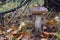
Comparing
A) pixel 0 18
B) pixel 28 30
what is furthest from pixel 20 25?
pixel 0 18

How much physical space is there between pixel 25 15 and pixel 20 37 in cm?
68

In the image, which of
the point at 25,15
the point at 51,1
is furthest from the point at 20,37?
the point at 51,1

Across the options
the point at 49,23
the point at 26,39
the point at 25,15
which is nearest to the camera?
the point at 26,39

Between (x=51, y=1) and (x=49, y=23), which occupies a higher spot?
(x=51, y=1)

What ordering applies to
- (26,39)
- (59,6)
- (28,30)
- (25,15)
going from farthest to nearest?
1. (59,6)
2. (25,15)
3. (28,30)
4. (26,39)

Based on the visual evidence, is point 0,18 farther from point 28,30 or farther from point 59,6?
point 59,6

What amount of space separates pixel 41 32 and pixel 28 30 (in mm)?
152

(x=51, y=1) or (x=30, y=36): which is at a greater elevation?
(x=51, y=1)

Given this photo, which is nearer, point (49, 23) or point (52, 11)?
point (49, 23)

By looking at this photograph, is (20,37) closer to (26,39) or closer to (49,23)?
(26,39)

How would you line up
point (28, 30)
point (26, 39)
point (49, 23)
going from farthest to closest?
point (49, 23), point (28, 30), point (26, 39)

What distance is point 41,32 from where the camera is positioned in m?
2.20

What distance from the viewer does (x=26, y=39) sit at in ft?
6.81

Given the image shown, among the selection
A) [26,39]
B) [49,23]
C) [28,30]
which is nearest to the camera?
[26,39]
